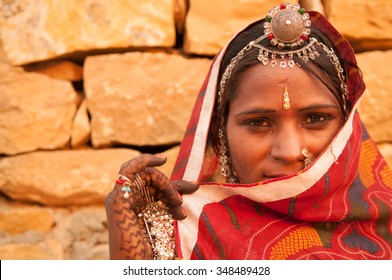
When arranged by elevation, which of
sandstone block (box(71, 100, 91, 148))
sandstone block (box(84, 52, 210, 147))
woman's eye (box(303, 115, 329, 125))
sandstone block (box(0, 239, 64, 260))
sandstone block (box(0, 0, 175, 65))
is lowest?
sandstone block (box(0, 239, 64, 260))

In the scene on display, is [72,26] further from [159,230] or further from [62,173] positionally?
[159,230]

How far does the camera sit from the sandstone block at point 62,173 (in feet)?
6.55

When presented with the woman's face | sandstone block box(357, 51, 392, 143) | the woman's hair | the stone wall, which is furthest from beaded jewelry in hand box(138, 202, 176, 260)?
sandstone block box(357, 51, 392, 143)

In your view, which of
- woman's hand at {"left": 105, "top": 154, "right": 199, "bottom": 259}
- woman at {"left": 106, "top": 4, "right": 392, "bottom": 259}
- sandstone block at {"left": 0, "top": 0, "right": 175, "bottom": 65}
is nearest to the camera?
woman's hand at {"left": 105, "top": 154, "right": 199, "bottom": 259}

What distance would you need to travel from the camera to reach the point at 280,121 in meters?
1.23

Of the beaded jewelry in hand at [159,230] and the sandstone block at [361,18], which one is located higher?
the sandstone block at [361,18]

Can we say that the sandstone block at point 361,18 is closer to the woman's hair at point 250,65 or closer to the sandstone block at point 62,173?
the woman's hair at point 250,65

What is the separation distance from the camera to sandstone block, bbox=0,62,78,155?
199cm

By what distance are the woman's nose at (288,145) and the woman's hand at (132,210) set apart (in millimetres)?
291

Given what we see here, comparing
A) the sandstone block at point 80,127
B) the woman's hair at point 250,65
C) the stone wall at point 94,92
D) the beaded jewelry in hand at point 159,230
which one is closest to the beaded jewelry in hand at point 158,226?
the beaded jewelry in hand at point 159,230

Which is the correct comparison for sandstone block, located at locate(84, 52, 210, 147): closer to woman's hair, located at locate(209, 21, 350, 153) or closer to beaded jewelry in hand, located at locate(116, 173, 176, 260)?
woman's hair, located at locate(209, 21, 350, 153)

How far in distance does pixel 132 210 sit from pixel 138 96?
95 cm

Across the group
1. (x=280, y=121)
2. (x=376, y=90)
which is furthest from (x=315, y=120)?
(x=376, y=90)
